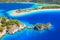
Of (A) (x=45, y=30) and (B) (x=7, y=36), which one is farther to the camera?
(A) (x=45, y=30)

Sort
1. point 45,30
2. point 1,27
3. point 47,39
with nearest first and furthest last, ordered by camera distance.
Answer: point 47,39, point 1,27, point 45,30

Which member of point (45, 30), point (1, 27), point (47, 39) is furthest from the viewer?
point (45, 30)

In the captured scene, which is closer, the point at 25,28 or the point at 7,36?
the point at 7,36

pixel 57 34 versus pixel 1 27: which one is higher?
pixel 57 34

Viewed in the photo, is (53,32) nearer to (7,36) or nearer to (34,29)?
(34,29)

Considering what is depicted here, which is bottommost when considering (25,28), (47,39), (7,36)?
(7,36)

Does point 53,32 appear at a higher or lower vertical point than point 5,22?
higher

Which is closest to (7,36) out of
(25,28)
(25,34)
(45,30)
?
(25,34)

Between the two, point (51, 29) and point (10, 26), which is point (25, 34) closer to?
point (10, 26)

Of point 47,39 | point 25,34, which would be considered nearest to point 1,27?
point 25,34
